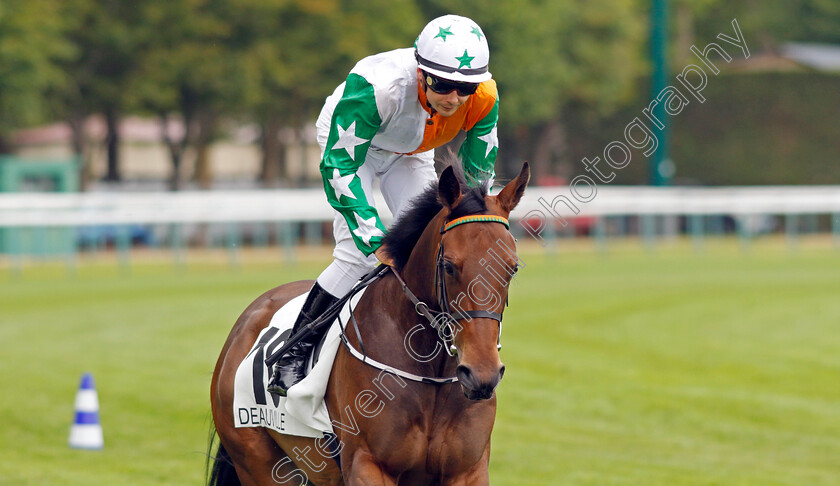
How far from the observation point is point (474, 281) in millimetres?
3754

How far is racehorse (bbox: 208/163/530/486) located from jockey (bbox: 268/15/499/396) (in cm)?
15

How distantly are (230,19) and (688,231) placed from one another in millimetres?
10584

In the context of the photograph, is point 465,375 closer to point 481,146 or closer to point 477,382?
point 477,382

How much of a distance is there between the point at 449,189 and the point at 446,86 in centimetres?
47

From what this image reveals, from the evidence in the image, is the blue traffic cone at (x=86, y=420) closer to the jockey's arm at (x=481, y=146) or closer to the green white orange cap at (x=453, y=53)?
the jockey's arm at (x=481, y=146)

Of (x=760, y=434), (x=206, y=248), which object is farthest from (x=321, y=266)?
(x=760, y=434)

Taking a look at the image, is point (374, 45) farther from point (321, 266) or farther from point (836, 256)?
point (836, 256)

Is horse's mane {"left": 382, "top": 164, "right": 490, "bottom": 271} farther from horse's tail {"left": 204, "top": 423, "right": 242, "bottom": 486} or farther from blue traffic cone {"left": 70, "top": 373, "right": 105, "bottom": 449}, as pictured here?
blue traffic cone {"left": 70, "top": 373, "right": 105, "bottom": 449}

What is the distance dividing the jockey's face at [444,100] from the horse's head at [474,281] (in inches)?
17.0

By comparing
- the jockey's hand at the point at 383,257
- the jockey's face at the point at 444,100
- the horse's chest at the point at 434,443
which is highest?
the jockey's face at the point at 444,100

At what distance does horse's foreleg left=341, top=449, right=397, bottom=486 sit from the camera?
406cm

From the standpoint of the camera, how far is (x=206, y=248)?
850 inches

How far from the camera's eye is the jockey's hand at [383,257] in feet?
13.9

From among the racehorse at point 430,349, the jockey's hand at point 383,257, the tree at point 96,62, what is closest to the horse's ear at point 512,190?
the racehorse at point 430,349
